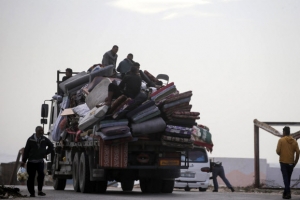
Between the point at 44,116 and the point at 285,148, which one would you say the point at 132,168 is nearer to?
the point at 285,148

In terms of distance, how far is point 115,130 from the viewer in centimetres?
2131

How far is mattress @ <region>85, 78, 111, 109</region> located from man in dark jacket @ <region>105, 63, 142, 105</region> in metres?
0.41

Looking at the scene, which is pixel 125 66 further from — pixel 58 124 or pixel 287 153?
pixel 287 153

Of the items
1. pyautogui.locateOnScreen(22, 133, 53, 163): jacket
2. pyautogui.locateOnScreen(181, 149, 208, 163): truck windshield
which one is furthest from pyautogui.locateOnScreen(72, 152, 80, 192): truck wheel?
pyautogui.locateOnScreen(181, 149, 208, 163): truck windshield

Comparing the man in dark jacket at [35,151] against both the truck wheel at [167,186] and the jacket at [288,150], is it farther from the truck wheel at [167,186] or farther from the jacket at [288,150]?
the jacket at [288,150]

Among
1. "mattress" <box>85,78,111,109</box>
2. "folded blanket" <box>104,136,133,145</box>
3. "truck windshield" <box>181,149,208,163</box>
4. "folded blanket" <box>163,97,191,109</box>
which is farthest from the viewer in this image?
"truck windshield" <box>181,149,208,163</box>

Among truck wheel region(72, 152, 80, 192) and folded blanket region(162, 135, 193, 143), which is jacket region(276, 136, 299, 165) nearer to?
folded blanket region(162, 135, 193, 143)

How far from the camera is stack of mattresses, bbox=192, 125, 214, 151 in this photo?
2408 cm

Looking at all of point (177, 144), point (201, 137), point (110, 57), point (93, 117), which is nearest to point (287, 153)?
point (177, 144)

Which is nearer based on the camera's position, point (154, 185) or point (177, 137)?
point (177, 137)

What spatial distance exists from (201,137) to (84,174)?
Result: 3.52 m

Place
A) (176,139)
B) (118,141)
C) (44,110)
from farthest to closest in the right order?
(44,110), (176,139), (118,141)

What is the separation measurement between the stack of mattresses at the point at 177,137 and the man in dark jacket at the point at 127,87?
1326mm

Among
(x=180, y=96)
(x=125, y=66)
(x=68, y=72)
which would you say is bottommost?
(x=180, y=96)
